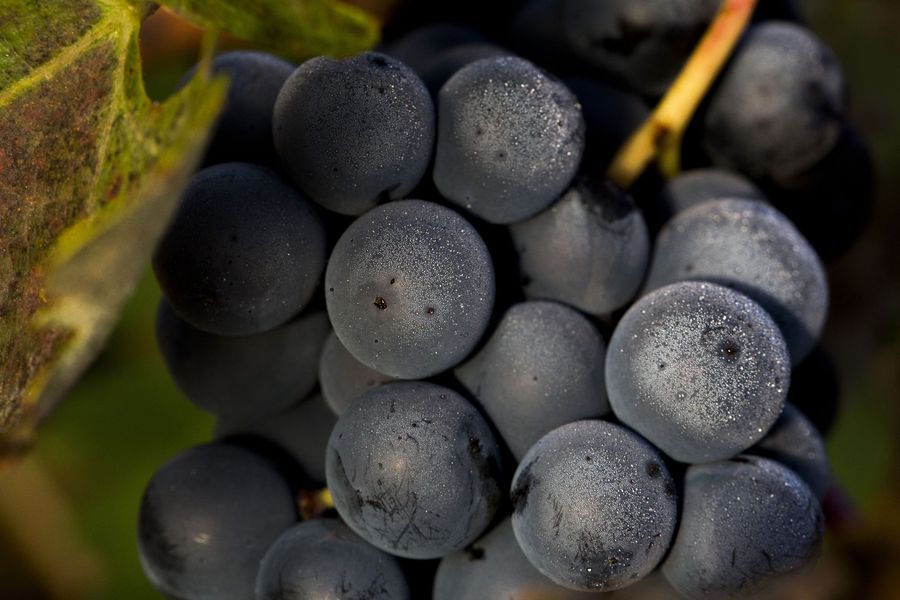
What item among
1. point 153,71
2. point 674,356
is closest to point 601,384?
point 674,356

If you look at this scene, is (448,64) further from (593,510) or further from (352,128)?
(593,510)

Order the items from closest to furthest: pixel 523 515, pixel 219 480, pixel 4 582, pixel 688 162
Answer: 1. pixel 523 515
2. pixel 219 480
3. pixel 688 162
4. pixel 4 582

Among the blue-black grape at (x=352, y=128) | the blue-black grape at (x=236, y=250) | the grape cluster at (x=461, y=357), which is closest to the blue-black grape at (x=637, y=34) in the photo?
the grape cluster at (x=461, y=357)

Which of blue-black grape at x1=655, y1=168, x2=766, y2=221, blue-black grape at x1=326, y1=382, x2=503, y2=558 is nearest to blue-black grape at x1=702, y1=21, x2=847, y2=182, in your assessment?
blue-black grape at x1=655, y1=168, x2=766, y2=221

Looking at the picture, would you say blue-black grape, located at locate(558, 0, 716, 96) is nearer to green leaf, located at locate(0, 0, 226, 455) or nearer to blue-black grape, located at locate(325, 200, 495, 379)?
blue-black grape, located at locate(325, 200, 495, 379)

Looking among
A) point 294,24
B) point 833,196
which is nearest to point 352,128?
point 294,24

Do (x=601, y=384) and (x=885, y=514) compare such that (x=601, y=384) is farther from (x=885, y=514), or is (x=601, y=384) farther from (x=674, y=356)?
(x=885, y=514)

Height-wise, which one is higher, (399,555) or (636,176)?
(636,176)
